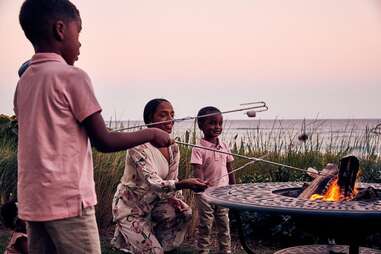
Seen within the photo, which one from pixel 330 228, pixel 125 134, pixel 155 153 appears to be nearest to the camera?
pixel 125 134

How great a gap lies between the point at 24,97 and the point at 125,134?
1.23 feet

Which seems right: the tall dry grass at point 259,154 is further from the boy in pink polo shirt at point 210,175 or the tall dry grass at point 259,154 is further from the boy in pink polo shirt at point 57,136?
the boy in pink polo shirt at point 57,136

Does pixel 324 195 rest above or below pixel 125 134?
below

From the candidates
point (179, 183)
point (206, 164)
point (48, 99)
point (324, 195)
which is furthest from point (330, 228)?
point (206, 164)

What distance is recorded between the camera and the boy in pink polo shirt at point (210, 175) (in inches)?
173

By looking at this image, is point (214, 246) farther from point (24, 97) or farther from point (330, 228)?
point (24, 97)

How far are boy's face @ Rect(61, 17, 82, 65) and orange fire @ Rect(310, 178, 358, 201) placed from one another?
1.52 m

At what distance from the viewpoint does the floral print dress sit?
3646 millimetres

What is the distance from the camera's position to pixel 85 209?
Result: 200 centimetres

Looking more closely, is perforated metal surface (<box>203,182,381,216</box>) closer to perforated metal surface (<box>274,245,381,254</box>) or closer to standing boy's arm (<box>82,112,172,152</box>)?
perforated metal surface (<box>274,245,381,254</box>)

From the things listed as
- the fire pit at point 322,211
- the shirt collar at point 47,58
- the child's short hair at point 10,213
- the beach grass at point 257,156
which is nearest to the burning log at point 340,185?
the fire pit at point 322,211

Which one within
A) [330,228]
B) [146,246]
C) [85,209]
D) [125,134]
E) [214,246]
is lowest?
[214,246]

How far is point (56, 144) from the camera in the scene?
1.96m

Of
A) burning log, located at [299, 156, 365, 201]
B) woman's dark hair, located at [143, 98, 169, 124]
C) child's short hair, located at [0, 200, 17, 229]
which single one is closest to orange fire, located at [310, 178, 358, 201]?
burning log, located at [299, 156, 365, 201]
